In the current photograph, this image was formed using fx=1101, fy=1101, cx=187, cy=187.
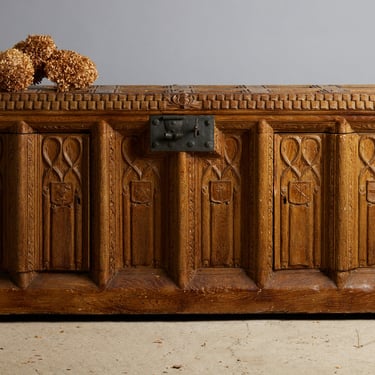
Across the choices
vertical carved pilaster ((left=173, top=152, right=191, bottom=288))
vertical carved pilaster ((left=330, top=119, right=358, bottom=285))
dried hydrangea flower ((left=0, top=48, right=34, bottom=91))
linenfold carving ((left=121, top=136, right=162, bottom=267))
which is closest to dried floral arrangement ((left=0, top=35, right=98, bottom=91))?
dried hydrangea flower ((left=0, top=48, right=34, bottom=91))

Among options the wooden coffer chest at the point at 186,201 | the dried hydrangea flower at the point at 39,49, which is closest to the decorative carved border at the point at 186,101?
the wooden coffer chest at the point at 186,201

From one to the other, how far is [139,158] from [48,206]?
14.8 inches

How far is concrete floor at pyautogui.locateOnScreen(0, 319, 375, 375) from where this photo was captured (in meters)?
3.47

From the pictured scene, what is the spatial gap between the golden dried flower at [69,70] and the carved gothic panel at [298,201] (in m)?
0.77

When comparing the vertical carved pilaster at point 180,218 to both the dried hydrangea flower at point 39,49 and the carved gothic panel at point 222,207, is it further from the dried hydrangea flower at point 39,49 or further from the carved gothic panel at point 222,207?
the dried hydrangea flower at point 39,49

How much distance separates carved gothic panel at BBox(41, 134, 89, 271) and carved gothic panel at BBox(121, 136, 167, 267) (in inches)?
5.7

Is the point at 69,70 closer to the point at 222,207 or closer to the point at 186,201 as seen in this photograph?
the point at 186,201

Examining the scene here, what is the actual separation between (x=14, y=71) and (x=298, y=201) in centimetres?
114

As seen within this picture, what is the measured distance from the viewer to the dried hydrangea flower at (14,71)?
4008mm

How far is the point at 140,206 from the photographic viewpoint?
401cm

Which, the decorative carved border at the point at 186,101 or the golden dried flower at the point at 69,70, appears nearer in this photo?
the decorative carved border at the point at 186,101

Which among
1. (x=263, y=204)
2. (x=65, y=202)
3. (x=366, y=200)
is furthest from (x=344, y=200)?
(x=65, y=202)

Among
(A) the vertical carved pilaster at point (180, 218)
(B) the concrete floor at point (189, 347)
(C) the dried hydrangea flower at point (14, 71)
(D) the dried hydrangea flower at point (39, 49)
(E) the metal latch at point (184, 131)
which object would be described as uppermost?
(D) the dried hydrangea flower at point (39, 49)

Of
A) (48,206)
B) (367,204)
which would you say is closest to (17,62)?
(48,206)
